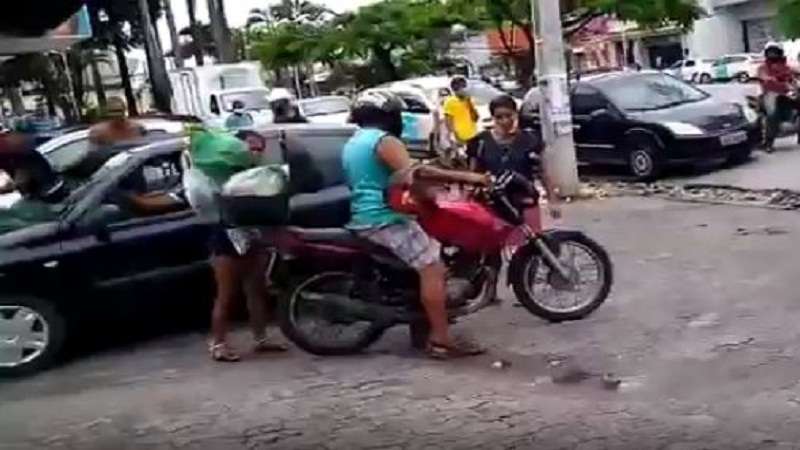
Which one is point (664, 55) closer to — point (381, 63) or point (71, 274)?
point (381, 63)

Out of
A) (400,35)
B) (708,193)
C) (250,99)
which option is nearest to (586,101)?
(708,193)

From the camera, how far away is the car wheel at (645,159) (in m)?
15.2

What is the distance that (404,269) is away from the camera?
6.86 meters

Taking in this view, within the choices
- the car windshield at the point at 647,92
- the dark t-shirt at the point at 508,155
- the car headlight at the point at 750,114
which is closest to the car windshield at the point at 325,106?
the car windshield at the point at 647,92

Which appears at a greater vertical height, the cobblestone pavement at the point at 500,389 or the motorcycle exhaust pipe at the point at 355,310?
the motorcycle exhaust pipe at the point at 355,310

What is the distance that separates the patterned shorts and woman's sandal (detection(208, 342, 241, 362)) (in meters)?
1.21

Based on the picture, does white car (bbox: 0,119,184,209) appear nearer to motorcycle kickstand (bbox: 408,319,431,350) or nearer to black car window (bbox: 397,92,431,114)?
motorcycle kickstand (bbox: 408,319,431,350)

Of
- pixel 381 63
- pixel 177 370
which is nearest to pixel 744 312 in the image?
pixel 177 370

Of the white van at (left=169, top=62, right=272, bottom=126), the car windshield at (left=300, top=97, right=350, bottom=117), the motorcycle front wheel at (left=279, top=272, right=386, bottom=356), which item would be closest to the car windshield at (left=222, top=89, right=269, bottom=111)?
the white van at (left=169, top=62, right=272, bottom=126)

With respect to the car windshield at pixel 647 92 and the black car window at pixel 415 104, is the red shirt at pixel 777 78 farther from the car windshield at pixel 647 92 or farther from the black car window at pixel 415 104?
the black car window at pixel 415 104

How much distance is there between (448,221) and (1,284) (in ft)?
8.74

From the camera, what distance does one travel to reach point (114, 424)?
613cm

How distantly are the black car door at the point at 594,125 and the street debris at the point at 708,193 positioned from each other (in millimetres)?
590

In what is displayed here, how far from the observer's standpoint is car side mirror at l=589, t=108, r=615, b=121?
52.0ft
